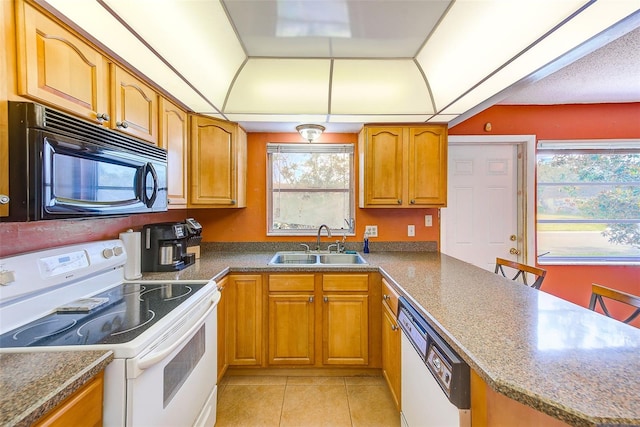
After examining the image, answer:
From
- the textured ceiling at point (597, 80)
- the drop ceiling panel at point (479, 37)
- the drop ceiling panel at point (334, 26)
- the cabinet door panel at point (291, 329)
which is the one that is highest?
the textured ceiling at point (597, 80)

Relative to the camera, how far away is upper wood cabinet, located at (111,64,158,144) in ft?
4.36

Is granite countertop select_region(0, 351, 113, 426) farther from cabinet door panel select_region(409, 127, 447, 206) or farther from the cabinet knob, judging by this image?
cabinet door panel select_region(409, 127, 447, 206)

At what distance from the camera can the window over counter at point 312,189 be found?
263 centimetres

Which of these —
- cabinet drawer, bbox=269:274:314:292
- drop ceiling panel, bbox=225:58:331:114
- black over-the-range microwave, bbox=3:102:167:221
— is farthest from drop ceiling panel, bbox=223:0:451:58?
cabinet drawer, bbox=269:274:314:292

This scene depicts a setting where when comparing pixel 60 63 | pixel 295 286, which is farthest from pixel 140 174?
pixel 295 286

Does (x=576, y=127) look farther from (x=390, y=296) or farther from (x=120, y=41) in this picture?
(x=120, y=41)

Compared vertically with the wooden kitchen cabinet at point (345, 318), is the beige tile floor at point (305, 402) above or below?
below

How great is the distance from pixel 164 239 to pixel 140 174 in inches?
23.7

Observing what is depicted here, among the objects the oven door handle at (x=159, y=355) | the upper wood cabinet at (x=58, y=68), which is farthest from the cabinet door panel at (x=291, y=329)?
the upper wood cabinet at (x=58, y=68)

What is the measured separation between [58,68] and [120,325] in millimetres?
1061

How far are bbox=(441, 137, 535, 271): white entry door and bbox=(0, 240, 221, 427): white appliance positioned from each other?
2.33 m

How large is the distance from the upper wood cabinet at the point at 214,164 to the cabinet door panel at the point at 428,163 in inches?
61.6

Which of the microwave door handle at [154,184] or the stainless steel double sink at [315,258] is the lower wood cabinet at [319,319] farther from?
the microwave door handle at [154,184]

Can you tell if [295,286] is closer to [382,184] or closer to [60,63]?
[382,184]
